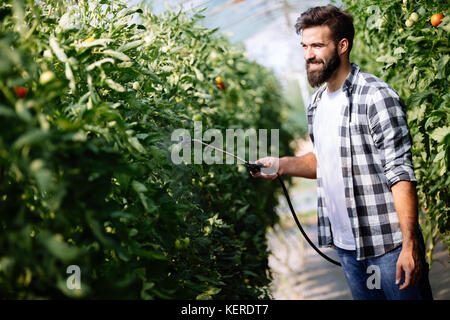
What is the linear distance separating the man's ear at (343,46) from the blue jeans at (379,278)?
74 cm

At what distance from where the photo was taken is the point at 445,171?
1.26 metres

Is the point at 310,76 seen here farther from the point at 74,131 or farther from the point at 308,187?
the point at 308,187

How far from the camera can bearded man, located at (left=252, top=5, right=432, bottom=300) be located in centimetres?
117

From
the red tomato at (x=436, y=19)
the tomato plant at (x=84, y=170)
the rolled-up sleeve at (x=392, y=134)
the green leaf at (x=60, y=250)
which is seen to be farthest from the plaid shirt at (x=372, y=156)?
the green leaf at (x=60, y=250)

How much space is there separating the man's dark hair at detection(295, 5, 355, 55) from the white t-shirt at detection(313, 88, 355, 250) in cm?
21

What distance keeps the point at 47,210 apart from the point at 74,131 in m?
0.16

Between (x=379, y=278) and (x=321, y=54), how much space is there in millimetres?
839

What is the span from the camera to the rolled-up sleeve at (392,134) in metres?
1.17

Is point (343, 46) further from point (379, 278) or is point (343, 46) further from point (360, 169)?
point (379, 278)

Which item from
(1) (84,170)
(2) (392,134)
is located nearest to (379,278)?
(2) (392,134)

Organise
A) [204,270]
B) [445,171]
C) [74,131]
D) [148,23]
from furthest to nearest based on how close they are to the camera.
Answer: [148,23] → [204,270] → [445,171] → [74,131]

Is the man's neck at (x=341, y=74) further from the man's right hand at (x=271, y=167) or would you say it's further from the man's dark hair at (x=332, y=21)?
the man's right hand at (x=271, y=167)

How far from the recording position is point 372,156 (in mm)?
1280

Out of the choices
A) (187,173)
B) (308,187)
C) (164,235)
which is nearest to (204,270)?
(187,173)
